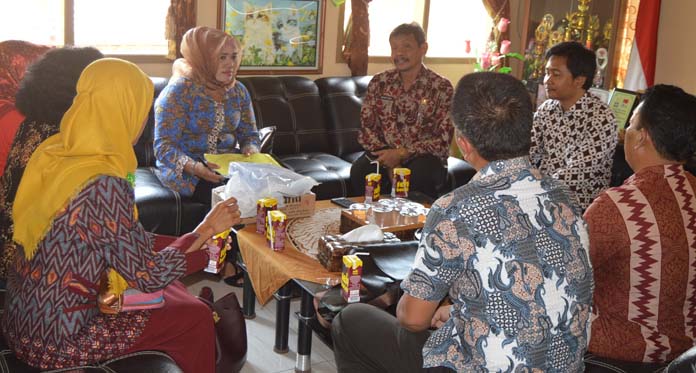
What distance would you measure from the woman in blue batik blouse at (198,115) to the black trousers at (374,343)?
1642mm

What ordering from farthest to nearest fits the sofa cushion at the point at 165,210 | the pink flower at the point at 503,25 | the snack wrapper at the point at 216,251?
the pink flower at the point at 503,25 → the sofa cushion at the point at 165,210 → the snack wrapper at the point at 216,251

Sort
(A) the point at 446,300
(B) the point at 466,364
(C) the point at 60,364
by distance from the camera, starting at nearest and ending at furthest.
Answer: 1. (B) the point at 466,364
2. (C) the point at 60,364
3. (A) the point at 446,300

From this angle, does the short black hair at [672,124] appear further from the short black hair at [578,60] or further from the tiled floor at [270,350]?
the tiled floor at [270,350]

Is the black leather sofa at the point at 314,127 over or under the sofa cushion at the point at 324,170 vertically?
over

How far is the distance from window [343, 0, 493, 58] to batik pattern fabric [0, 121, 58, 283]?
3338 mm

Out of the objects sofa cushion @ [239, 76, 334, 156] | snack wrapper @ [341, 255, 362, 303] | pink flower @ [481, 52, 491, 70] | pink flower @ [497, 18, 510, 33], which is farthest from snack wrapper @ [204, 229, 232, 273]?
pink flower @ [497, 18, 510, 33]

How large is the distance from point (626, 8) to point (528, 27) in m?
0.69

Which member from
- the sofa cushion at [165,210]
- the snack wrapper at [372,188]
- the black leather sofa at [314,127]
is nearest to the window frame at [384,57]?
the black leather sofa at [314,127]

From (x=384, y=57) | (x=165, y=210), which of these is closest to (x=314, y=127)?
(x=384, y=57)

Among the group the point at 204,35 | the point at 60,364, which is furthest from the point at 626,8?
the point at 60,364

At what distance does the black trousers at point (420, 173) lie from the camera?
→ 4.02m

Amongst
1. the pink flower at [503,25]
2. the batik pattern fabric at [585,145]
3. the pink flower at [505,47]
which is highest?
the pink flower at [503,25]

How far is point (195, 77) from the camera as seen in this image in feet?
12.6

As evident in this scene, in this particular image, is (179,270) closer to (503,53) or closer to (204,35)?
(204,35)
